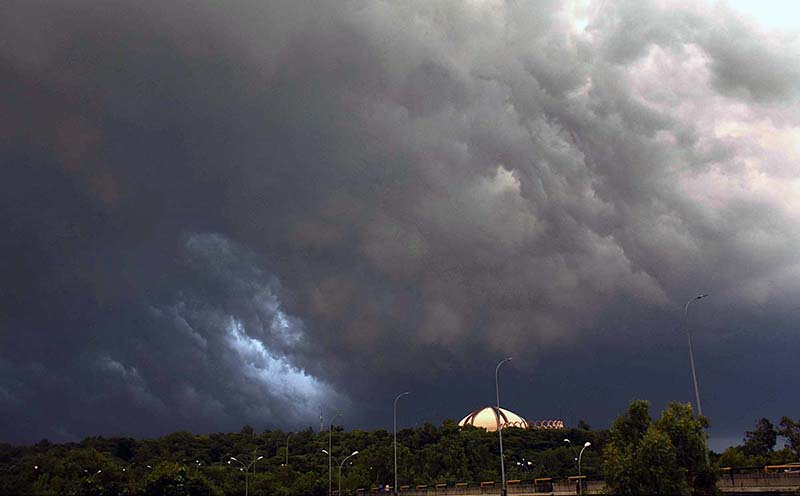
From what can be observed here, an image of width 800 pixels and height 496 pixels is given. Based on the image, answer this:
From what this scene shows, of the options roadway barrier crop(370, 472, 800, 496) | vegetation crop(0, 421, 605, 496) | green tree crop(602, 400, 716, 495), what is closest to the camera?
roadway barrier crop(370, 472, 800, 496)

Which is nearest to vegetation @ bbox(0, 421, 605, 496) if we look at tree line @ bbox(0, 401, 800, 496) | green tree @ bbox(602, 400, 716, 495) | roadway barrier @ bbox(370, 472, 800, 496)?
tree line @ bbox(0, 401, 800, 496)

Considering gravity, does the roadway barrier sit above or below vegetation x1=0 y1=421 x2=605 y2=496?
below

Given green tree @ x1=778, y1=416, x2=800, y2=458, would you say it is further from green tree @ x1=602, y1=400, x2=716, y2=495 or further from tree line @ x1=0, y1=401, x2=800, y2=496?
green tree @ x1=602, y1=400, x2=716, y2=495

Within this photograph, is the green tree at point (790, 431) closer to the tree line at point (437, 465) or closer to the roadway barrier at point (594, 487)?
the tree line at point (437, 465)

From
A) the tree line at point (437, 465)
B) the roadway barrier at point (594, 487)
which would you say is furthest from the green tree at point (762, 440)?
the roadway barrier at point (594, 487)

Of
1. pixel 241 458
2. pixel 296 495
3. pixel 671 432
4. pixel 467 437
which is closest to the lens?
pixel 671 432

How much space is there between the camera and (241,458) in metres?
198

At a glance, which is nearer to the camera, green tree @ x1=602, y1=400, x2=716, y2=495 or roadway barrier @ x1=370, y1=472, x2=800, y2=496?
roadway barrier @ x1=370, y1=472, x2=800, y2=496

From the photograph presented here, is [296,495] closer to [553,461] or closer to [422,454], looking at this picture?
[422,454]

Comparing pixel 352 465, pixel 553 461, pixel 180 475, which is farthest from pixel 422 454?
pixel 180 475

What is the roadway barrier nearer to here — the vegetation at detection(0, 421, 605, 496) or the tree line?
the tree line

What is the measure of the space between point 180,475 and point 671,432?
7107 cm

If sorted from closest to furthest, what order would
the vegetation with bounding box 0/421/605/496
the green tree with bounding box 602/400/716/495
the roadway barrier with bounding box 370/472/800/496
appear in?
the roadway barrier with bounding box 370/472/800/496 → the green tree with bounding box 602/400/716/495 → the vegetation with bounding box 0/421/605/496

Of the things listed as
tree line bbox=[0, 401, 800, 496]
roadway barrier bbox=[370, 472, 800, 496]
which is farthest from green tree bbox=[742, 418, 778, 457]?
roadway barrier bbox=[370, 472, 800, 496]
